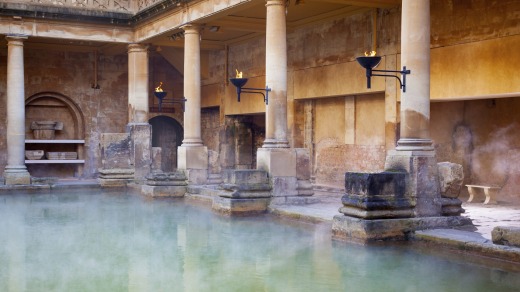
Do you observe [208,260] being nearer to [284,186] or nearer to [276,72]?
[284,186]

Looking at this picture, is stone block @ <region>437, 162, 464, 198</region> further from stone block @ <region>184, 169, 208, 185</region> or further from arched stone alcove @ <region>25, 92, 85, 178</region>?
arched stone alcove @ <region>25, 92, 85, 178</region>

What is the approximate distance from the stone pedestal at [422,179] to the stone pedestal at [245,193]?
12.2 ft

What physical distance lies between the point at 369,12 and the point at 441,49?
2594mm

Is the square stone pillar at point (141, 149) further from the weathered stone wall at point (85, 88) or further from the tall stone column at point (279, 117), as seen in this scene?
the tall stone column at point (279, 117)

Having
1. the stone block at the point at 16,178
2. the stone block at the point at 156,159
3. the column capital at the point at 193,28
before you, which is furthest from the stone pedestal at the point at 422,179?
the stone block at the point at 16,178

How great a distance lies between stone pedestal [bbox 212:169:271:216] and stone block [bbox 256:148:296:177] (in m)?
0.19

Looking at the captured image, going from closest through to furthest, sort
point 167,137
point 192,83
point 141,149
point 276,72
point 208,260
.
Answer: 1. point 208,260
2. point 276,72
3. point 192,83
4. point 141,149
5. point 167,137

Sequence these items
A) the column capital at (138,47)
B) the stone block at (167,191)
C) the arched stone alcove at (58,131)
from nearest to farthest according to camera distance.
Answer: the stone block at (167,191)
the column capital at (138,47)
the arched stone alcove at (58,131)

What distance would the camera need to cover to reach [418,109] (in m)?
9.66

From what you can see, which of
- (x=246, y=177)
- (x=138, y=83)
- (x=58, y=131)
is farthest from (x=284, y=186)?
(x=58, y=131)

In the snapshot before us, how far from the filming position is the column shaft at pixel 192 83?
1686 cm

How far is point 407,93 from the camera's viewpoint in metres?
9.72

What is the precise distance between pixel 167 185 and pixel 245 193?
422cm

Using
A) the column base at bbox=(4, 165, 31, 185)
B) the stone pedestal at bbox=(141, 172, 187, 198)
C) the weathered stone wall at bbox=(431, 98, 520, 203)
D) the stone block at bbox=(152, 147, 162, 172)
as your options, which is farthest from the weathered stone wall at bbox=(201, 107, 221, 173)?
the weathered stone wall at bbox=(431, 98, 520, 203)
